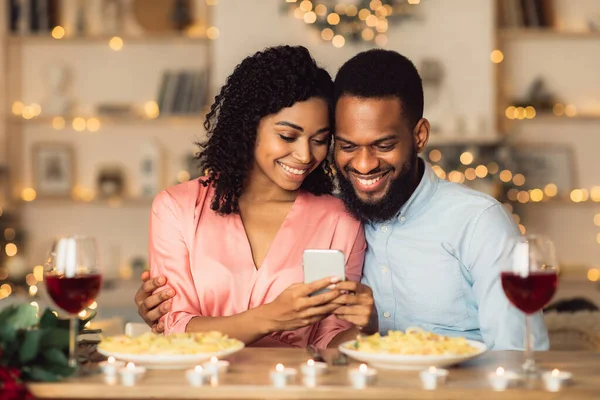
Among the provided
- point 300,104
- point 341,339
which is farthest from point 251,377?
point 300,104

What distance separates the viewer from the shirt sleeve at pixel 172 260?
220 centimetres

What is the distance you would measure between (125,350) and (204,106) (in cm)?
372

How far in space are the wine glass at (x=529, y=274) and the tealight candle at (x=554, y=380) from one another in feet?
0.22

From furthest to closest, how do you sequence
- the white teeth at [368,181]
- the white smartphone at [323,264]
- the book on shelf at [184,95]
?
1. the book on shelf at [184,95]
2. the white teeth at [368,181]
3. the white smartphone at [323,264]

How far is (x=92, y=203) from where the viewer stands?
538 centimetres

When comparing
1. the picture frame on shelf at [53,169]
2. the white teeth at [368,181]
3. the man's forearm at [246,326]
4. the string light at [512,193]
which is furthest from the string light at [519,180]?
the man's forearm at [246,326]

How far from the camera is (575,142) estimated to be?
205 inches

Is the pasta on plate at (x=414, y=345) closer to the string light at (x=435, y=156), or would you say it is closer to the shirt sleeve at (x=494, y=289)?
the shirt sleeve at (x=494, y=289)

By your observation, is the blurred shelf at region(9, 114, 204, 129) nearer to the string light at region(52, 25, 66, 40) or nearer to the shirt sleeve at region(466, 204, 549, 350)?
the string light at region(52, 25, 66, 40)

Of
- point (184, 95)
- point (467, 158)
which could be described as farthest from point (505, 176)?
point (184, 95)

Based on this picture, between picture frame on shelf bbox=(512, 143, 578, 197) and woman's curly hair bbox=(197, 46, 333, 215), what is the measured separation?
2904mm

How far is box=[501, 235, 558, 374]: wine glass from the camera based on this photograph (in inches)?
57.7

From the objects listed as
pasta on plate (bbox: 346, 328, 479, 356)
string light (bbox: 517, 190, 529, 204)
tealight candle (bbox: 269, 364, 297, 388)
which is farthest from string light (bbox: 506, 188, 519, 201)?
tealight candle (bbox: 269, 364, 297, 388)

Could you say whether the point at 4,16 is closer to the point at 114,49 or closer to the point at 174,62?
the point at 114,49
